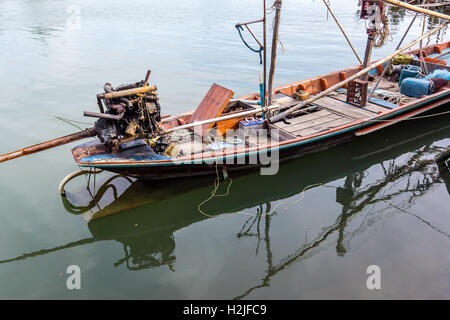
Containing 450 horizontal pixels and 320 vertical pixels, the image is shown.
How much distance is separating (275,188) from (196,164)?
2253mm

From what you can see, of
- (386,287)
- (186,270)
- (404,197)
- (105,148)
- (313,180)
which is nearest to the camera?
(386,287)

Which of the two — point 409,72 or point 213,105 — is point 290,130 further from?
point 409,72

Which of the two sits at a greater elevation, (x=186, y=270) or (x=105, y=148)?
(x=105, y=148)

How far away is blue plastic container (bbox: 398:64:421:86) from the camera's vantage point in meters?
12.2

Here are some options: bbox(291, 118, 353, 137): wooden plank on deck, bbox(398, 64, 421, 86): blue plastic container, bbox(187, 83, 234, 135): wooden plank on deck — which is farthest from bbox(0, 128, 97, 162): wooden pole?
bbox(398, 64, 421, 86): blue plastic container

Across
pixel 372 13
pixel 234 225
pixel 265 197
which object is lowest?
pixel 234 225

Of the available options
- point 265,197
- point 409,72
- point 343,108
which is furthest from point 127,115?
point 409,72

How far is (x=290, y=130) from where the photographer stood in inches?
382

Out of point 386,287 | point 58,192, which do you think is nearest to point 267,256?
point 386,287

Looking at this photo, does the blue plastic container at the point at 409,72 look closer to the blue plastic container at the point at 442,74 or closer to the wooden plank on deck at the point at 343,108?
the blue plastic container at the point at 442,74

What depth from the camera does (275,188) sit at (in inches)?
360

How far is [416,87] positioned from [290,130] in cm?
491

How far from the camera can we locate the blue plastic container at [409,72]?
12.2m
